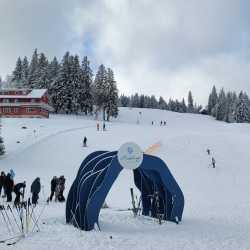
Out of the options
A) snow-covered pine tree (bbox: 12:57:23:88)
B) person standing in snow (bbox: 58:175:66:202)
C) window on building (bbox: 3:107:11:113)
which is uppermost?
snow-covered pine tree (bbox: 12:57:23:88)

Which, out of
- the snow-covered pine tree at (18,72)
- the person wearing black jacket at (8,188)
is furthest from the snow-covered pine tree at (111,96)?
the person wearing black jacket at (8,188)

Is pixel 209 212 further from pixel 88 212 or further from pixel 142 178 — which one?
pixel 88 212

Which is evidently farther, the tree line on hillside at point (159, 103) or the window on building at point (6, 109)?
the tree line on hillside at point (159, 103)

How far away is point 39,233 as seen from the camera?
1056cm

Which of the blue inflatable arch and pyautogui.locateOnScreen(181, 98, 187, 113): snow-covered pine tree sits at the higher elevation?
pyautogui.locateOnScreen(181, 98, 187, 113): snow-covered pine tree

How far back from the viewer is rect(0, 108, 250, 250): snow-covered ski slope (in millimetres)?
10672

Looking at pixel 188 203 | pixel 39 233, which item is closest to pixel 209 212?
pixel 188 203

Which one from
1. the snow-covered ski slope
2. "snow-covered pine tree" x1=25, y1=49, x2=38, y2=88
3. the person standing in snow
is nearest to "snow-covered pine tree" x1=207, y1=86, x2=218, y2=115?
"snow-covered pine tree" x1=25, y1=49, x2=38, y2=88

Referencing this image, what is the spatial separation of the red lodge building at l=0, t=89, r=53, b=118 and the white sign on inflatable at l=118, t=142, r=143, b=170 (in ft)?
192

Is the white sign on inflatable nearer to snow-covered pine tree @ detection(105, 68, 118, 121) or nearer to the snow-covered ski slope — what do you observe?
the snow-covered ski slope

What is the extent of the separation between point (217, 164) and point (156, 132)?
18.1m

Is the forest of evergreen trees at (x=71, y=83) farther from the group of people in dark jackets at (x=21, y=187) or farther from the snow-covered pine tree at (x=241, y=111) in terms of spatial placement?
the group of people in dark jackets at (x=21, y=187)

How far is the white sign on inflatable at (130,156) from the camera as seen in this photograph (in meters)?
12.7

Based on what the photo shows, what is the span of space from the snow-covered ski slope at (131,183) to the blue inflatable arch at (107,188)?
533 millimetres
